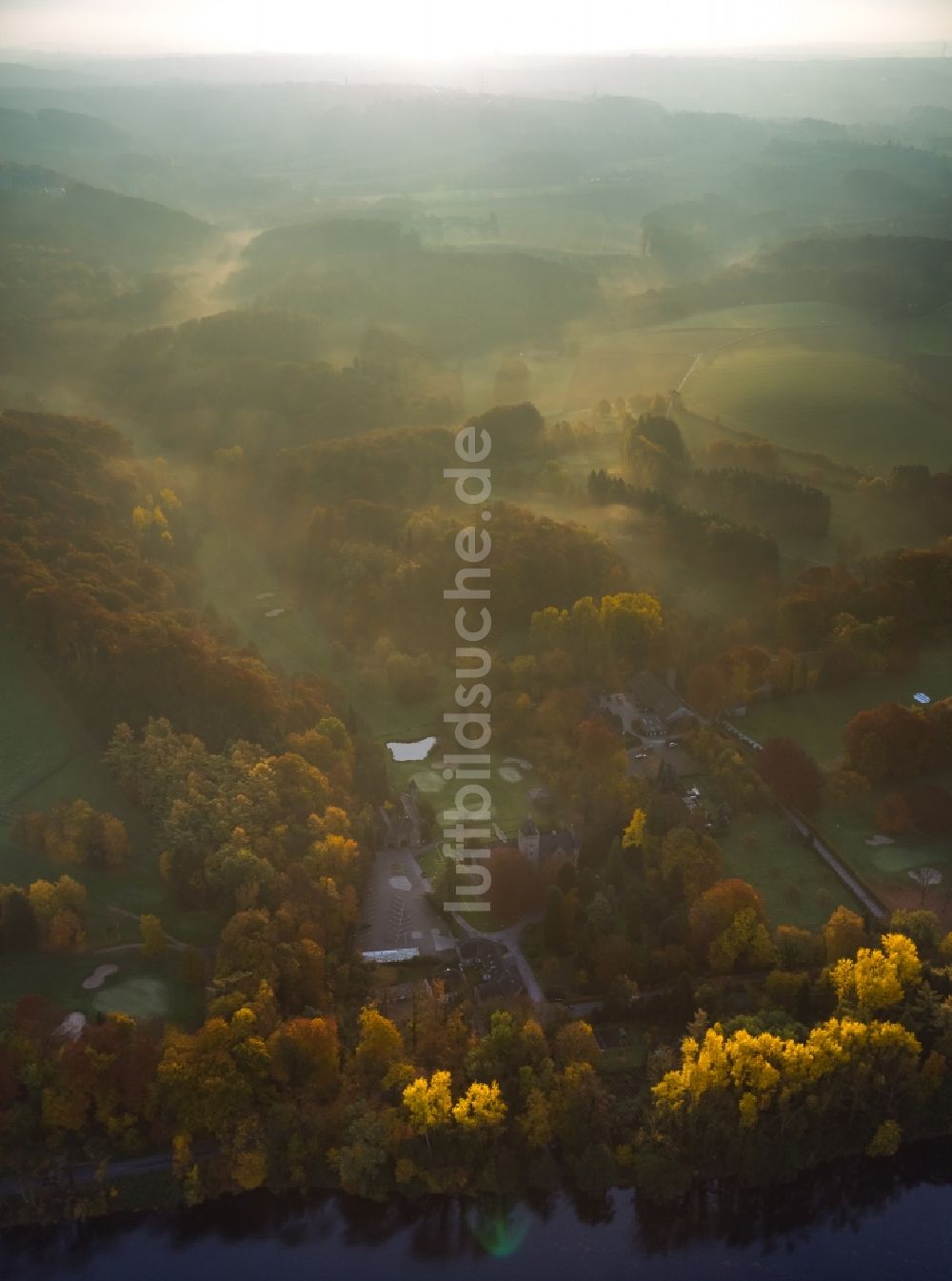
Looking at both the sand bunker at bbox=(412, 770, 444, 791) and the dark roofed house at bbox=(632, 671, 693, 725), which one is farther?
the dark roofed house at bbox=(632, 671, 693, 725)

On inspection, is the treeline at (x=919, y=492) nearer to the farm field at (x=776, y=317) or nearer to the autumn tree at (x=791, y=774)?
the autumn tree at (x=791, y=774)

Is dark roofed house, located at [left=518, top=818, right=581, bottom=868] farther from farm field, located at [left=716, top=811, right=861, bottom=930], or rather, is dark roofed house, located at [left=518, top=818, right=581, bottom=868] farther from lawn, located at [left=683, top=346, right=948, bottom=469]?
lawn, located at [left=683, top=346, right=948, bottom=469]

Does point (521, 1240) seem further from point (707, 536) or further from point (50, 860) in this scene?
point (707, 536)

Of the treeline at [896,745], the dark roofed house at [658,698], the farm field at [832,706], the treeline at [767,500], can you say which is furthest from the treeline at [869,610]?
the treeline at [767,500]

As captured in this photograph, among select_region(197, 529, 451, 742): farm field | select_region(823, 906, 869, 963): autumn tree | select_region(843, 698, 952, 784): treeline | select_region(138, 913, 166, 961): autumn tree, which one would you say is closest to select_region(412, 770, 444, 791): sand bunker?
select_region(197, 529, 451, 742): farm field

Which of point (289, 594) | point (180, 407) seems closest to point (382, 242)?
point (180, 407)

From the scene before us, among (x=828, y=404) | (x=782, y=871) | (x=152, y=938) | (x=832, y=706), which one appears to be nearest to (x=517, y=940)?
(x=782, y=871)
